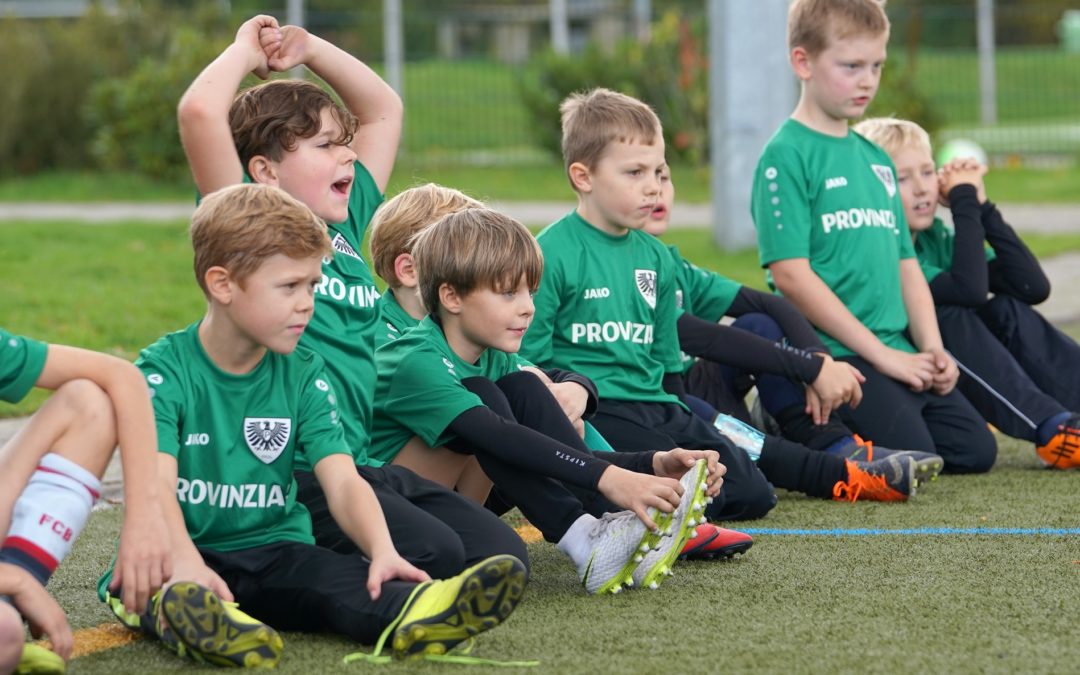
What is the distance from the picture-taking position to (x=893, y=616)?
135 inches

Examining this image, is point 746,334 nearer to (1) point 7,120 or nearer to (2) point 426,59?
(1) point 7,120

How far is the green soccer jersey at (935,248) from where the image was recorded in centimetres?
Answer: 606

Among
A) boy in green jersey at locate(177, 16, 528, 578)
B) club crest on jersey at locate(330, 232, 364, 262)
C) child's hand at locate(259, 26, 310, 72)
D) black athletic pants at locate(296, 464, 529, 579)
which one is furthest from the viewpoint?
child's hand at locate(259, 26, 310, 72)

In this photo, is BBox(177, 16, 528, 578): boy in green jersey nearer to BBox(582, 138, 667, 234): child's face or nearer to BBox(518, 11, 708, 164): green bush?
BBox(582, 138, 667, 234): child's face

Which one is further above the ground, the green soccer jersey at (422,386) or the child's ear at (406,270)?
the child's ear at (406,270)

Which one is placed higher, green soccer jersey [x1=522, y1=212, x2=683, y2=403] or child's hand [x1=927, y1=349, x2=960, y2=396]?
green soccer jersey [x1=522, y1=212, x2=683, y2=403]

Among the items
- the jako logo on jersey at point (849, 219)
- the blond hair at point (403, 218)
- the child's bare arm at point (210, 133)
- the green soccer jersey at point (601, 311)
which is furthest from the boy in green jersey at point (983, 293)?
the child's bare arm at point (210, 133)

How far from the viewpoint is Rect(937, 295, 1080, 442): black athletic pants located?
5.65 metres

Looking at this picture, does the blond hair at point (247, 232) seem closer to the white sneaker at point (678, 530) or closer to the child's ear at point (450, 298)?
the child's ear at point (450, 298)

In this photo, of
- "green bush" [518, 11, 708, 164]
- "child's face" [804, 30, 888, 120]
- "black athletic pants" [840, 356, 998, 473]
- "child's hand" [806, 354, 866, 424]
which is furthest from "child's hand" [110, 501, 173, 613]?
"green bush" [518, 11, 708, 164]

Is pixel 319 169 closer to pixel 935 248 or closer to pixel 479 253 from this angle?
pixel 479 253

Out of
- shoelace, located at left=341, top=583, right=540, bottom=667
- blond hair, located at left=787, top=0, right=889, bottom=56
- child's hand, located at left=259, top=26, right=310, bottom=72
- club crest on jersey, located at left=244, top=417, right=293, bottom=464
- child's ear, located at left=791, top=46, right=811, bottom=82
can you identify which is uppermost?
child's hand, located at left=259, top=26, right=310, bottom=72

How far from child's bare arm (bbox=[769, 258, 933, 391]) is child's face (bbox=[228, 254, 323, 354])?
252 centimetres

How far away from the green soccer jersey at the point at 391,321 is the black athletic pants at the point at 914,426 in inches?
66.9
